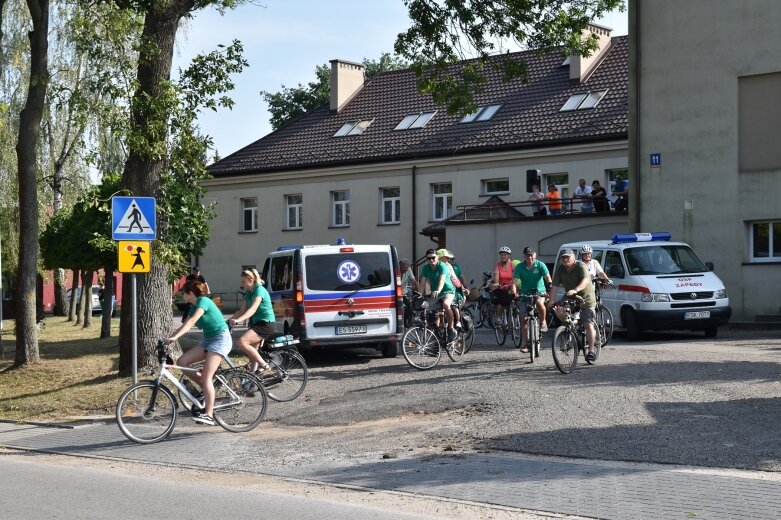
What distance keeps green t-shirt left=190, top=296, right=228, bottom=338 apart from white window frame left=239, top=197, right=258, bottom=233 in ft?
124

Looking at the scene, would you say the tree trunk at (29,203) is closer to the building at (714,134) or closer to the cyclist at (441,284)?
the cyclist at (441,284)

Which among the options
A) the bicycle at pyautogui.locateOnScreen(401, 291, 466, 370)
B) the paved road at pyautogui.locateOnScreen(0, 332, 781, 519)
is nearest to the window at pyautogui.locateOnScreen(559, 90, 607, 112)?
the bicycle at pyautogui.locateOnScreen(401, 291, 466, 370)

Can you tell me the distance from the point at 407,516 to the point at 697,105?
22.4 meters

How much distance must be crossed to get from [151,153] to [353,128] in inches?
1253

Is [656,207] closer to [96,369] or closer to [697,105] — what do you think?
[697,105]

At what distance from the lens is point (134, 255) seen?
1531 centimetres

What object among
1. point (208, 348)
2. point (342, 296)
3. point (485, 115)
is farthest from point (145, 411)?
point (485, 115)

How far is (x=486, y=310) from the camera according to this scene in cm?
2617

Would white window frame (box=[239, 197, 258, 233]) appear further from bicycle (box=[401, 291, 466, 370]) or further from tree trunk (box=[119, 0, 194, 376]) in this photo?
bicycle (box=[401, 291, 466, 370])

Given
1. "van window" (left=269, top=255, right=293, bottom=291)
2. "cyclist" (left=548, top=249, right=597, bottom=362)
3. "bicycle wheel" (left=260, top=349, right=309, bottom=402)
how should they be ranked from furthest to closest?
"van window" (left=269, top=255, right=293, bottom=291) < "cyclist" (left=548, top=249, right=597, bottom=362) < "bicycle wheel" (left=260, top=349, right=309, bottom=402)

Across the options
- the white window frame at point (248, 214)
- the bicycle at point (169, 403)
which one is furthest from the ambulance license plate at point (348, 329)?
the white window frame at point (248, 214)

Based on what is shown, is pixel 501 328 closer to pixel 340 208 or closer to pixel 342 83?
pixel 340 208

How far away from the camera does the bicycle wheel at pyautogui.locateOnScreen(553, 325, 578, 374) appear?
15.8m

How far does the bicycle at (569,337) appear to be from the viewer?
1588 centimetres
